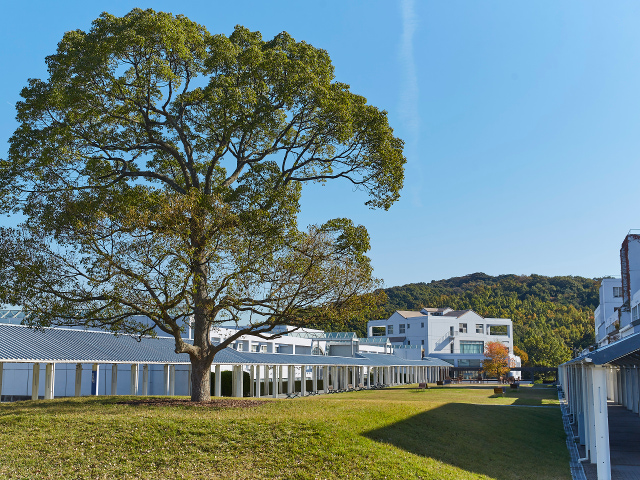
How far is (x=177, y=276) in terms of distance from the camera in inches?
681

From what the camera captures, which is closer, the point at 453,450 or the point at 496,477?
the point at 496,477

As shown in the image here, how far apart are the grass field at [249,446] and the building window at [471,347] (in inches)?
3289

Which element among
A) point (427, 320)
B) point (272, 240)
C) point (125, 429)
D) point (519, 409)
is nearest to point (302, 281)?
point (272, 240)

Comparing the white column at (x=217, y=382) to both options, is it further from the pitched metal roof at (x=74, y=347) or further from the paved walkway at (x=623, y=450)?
the paved walkway at (x=623, y=450)

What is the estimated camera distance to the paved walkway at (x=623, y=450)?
50.4 feet

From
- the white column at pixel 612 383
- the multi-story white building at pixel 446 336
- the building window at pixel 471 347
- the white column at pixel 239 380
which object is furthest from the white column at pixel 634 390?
the building window at pixel 471 347

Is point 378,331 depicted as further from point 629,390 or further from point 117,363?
point 117,363

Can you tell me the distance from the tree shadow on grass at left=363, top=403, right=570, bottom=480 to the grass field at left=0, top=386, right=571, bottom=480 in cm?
6

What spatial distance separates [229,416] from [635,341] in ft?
31.5

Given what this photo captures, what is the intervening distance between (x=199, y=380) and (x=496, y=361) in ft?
225

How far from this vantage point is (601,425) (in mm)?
13586

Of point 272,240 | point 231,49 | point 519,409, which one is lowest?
point 519,409

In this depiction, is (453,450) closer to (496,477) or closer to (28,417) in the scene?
(496,477)

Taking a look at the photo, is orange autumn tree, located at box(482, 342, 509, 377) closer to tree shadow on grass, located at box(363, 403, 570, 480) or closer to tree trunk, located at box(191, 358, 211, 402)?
tree shadow on grass, located at box(363, 403, 570, 480)
